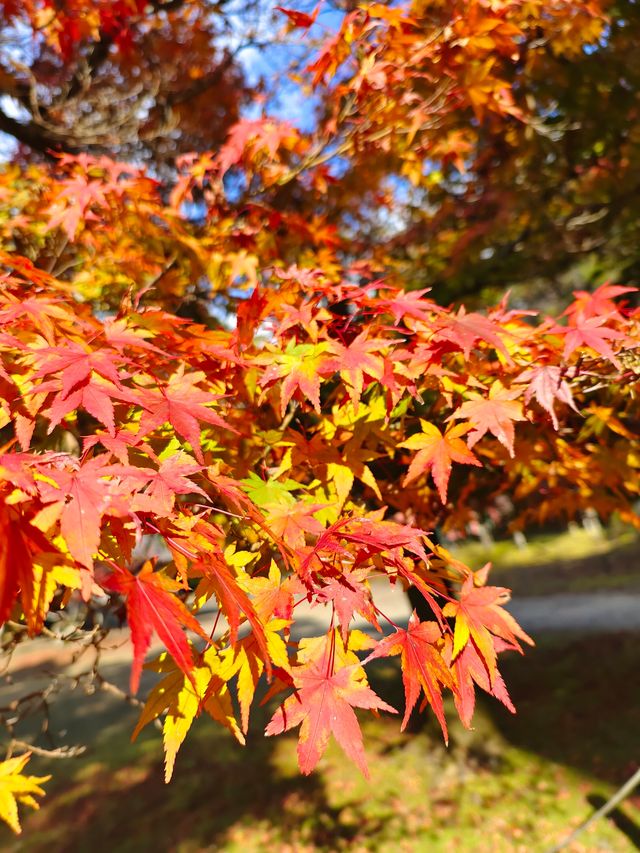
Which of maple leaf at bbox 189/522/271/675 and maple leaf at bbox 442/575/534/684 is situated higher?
maple leaf at bbox 189/522/271/675

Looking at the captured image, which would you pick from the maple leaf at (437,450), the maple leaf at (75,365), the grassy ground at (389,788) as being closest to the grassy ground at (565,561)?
the grassy ground at (389,788)

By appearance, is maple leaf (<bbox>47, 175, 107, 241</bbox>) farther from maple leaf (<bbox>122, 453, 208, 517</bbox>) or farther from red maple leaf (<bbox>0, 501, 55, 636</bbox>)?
red maple leaf (<bbox>0, 501, 55, 636</bbox>)

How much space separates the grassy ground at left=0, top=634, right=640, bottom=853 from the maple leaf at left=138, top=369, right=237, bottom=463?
12.5 feet

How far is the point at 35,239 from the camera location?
3.29 metres

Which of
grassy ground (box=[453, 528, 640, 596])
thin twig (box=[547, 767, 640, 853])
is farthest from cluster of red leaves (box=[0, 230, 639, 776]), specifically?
grassy ground (box=[453, 528, 640, 596])

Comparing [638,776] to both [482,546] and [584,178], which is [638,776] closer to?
[584,178]

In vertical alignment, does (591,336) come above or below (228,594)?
above

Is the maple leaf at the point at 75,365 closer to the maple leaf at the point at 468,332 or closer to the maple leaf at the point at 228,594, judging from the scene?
the maple leaf at the point at 228,594

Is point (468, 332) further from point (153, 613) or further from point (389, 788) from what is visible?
point (389, 788)

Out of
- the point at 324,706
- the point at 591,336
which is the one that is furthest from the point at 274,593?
the point at 591,336

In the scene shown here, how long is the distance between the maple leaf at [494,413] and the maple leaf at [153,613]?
0.92 m

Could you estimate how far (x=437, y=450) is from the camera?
1.58m

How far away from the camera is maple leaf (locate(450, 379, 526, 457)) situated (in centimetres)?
151

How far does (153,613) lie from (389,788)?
4.30 m
